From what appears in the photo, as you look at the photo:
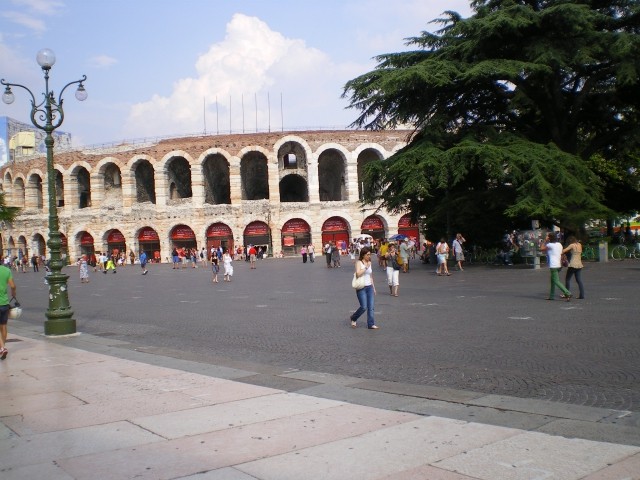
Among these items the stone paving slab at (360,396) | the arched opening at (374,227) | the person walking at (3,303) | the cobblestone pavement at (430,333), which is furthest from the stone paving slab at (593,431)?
the arched opening at (374,227)

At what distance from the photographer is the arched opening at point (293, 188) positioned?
63.8 meters

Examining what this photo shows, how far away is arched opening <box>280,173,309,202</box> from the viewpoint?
6381 centimetres

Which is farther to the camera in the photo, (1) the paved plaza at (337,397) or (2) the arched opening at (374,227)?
(2) the arched opening at (374,227)

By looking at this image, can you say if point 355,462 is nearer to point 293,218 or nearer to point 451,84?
point 451,84

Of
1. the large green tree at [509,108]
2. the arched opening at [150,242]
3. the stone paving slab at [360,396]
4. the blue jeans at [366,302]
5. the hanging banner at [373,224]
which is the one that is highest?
the large green tree at [509,108]

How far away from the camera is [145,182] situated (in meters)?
61.7

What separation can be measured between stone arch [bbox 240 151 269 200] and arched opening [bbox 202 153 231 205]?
6.26 feet

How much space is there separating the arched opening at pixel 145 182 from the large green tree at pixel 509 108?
3673cm

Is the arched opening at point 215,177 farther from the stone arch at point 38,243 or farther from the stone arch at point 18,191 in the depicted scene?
the stone arch at point 18,191

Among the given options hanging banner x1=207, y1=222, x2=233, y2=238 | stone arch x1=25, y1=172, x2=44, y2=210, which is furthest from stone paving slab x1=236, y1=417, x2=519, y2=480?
stone arch x1=25, y1=172, x2=44, y2=210

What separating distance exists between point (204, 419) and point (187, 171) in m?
58.1

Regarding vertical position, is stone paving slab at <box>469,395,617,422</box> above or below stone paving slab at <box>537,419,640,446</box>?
below

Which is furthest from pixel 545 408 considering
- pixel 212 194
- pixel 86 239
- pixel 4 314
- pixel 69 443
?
pixel 86 239

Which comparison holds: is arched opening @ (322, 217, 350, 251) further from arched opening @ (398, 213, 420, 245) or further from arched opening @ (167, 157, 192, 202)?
arched opening @ (167, 157, 192, 202)
